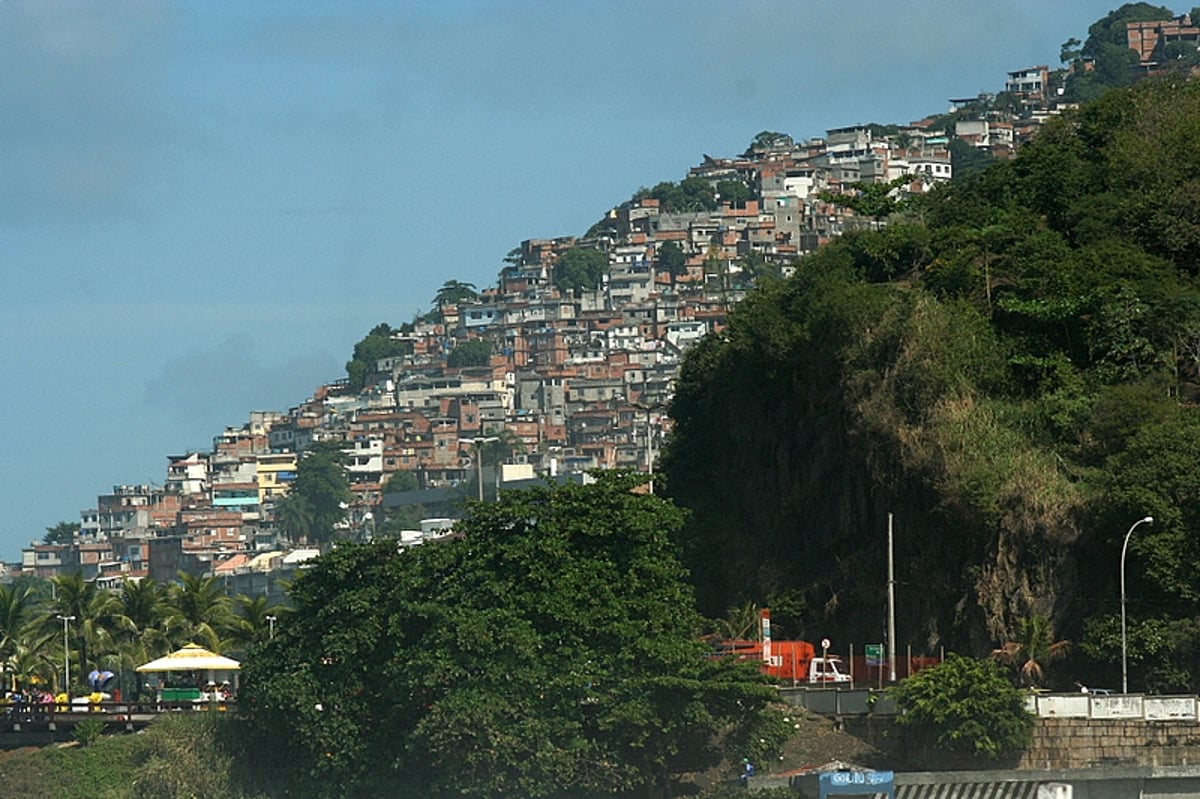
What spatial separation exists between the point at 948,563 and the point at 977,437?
3.14 meters

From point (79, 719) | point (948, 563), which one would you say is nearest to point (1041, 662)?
point (948, 563)

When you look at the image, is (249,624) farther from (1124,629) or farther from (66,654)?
(1124,629)

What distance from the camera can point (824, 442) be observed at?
2368 inches

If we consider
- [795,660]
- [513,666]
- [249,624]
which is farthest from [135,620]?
[513,666]

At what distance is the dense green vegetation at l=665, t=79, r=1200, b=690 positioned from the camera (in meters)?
49.6

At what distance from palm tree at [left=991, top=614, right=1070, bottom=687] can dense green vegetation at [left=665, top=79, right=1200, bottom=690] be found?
0.57 metres

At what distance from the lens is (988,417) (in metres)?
54.2

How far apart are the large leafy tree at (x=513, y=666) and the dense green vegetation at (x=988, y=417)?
7660 mm

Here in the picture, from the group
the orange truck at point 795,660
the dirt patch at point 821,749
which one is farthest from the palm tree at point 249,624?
the dirt patch at point 821,749

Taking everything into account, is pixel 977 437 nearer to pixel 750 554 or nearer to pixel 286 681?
pixel 750 554

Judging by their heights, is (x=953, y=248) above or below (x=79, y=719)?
above

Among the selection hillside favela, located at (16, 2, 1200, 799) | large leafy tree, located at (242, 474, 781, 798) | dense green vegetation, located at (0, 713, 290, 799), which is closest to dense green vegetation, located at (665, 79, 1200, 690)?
hillside favela, located at (16, 2, 1200, 799)

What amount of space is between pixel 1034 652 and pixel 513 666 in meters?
11.9

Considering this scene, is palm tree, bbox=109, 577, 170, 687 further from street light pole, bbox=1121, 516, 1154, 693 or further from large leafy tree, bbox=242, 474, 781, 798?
street light pole, bbox=1121, 516, 1154, 693
